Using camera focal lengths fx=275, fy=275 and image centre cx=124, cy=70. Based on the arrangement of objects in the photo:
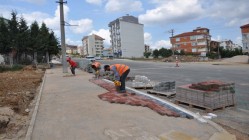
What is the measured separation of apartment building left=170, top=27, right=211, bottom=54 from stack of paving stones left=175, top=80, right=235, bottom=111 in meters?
84.8

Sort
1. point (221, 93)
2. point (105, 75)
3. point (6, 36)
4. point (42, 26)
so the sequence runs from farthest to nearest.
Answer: point (42, 26), point (6, 36), point (105, 75), point (221, 93)

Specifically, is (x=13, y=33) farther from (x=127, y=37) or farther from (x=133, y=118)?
(x=127, y=37)

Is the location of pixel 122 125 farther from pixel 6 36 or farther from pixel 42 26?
pixel 42 26

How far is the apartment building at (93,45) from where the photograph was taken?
155488 mm

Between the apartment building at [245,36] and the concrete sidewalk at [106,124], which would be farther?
the apartment building at [245,36]

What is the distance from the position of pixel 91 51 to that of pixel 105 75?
138 meters

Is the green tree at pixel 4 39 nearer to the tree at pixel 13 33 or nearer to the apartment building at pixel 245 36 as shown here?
the tree at pixel 13 33

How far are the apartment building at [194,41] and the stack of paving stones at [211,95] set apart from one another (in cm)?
8478

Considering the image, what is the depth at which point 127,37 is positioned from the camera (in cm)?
11669

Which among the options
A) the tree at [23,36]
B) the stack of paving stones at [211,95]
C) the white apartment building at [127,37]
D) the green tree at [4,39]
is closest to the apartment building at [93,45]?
the white apartment building at [127,37]

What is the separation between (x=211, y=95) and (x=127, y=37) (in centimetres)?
10976

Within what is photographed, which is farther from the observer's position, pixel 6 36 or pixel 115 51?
pixel 115 51

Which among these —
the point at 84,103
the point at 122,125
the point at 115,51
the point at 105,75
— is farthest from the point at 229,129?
the point at 115,51

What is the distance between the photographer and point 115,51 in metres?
123
